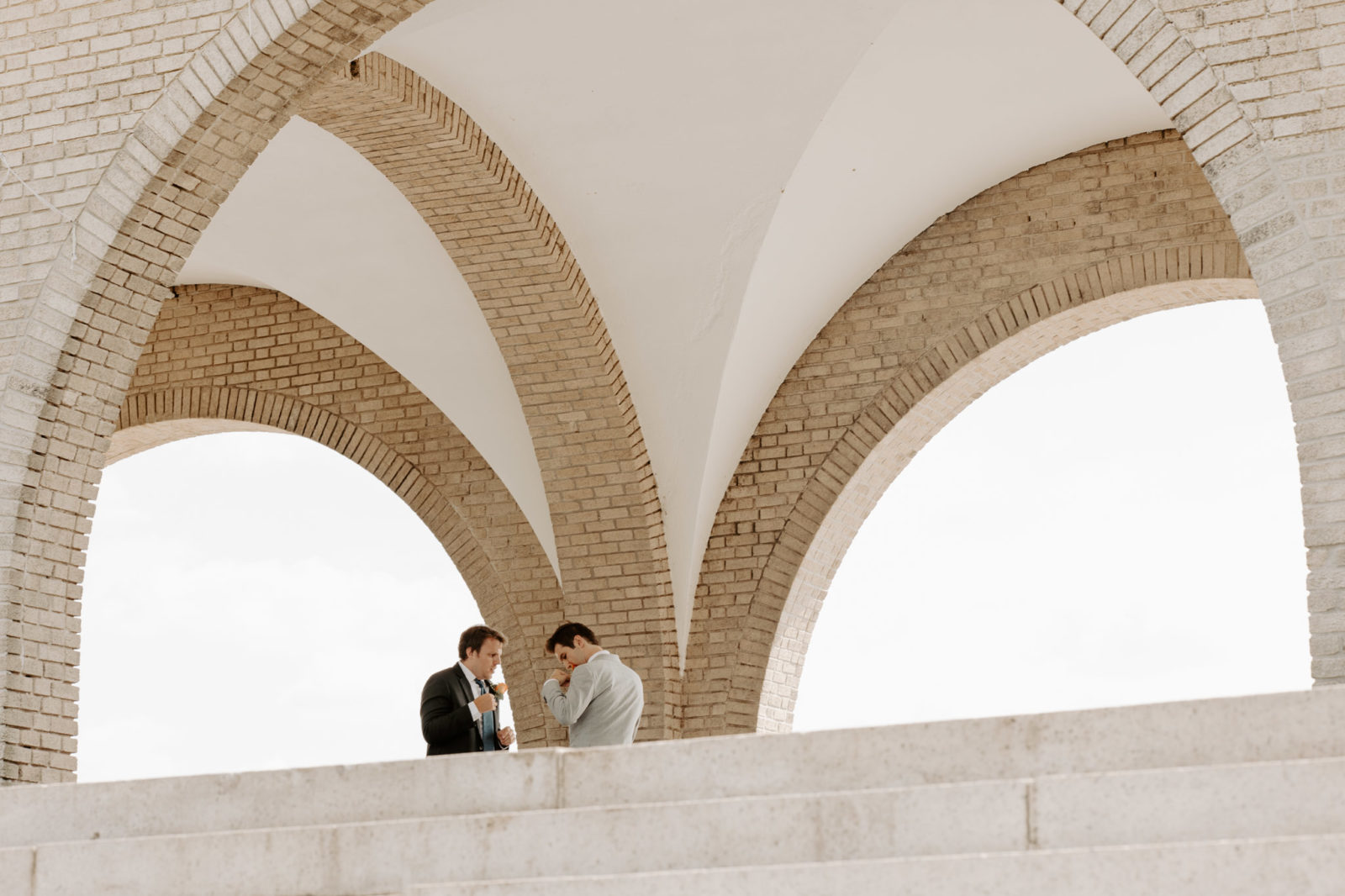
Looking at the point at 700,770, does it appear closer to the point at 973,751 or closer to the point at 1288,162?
the point at 973,751

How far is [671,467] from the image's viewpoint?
9.91m

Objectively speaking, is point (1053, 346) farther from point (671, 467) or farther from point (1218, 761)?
point (1218, 761)

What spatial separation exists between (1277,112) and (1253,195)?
254 millimetres

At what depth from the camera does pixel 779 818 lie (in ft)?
12.1

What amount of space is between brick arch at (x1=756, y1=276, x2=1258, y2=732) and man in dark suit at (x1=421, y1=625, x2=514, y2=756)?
4.41m

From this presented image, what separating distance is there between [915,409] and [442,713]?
4914 mm

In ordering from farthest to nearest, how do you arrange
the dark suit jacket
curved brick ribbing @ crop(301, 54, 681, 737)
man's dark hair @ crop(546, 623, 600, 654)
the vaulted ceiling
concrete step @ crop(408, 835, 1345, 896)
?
curved brick ribbing @ crop(301, 54, 681, 737) < the vaulted ceiling < man's dark hair @ crop(546, 623, 600, 654) < the dark suit jacket < concrete step @ crop(408, 835, 1345, 896)

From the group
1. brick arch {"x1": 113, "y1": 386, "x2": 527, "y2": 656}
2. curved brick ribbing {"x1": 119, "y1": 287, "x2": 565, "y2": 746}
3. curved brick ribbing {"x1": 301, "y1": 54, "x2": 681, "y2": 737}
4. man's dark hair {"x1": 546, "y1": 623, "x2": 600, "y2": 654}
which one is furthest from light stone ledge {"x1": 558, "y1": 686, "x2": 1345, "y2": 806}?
brick arch {"x1": 113, "y1": 386, "x2": 527, "y2": 656}

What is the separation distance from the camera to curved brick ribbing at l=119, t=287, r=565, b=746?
1078cm

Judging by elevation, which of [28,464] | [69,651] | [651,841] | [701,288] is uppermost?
[701,288]

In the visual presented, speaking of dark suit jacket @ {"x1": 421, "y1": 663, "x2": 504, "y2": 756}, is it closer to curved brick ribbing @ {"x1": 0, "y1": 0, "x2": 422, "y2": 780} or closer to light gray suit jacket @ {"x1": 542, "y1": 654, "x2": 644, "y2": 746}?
light gray suit jacket @ {"x1": 542, "y1": 654, "x2": 644, "y2": 746}

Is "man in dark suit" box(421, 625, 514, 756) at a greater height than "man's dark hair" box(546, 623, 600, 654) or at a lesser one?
lesser

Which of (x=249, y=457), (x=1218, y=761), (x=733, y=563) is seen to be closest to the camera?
(x=1218, y=761)

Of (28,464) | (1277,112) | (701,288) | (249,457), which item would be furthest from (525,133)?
(249,457)
